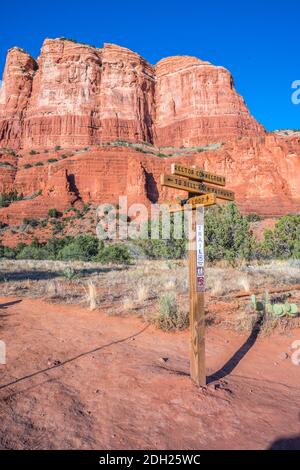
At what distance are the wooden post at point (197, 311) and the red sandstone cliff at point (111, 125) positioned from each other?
46882mm

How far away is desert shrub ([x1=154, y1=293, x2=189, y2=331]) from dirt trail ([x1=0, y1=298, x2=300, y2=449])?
8.7 inches

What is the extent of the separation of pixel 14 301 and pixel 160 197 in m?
46.7

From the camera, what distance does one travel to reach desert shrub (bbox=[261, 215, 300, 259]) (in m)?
21.8

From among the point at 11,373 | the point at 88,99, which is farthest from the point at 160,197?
the point at 11,373

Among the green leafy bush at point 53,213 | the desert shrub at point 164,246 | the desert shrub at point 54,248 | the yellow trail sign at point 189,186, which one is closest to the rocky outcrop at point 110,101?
the green leafy bush at point 53,213

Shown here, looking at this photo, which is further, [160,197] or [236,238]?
[160,197]

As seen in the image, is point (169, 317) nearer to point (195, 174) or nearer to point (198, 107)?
point (195, 174)

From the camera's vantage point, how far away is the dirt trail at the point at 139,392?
3.44 metres

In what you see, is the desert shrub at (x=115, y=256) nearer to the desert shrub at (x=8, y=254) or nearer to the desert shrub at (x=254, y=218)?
the desert shrub at (x=8, y=254)

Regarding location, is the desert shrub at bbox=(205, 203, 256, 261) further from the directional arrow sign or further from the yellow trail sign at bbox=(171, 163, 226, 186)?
the directional arrow sign

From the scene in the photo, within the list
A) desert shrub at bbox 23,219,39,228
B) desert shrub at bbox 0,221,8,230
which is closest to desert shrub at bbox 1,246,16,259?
desert shrub at bbox 23,219,39,228

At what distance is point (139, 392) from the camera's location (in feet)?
14.2

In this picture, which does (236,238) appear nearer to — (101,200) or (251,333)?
(251,333)
